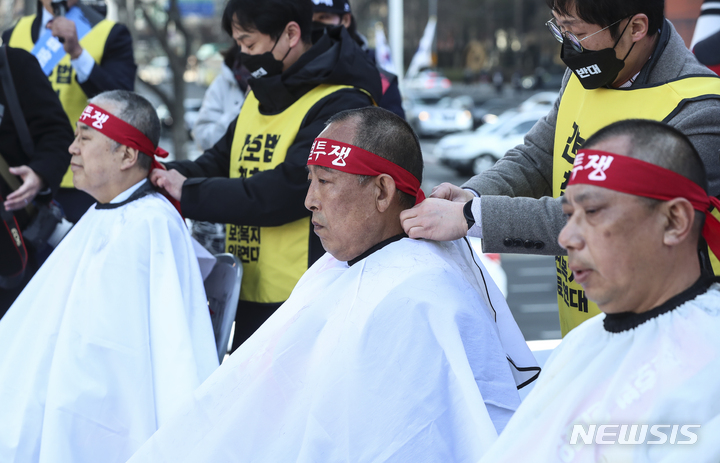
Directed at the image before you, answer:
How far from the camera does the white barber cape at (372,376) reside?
1.93 meters

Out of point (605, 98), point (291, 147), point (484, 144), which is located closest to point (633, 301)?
point (605, 98)

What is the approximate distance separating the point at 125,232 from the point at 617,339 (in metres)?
2.00

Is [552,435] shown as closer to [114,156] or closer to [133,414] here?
[133,414]

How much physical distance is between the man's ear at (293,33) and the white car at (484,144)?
600 inches

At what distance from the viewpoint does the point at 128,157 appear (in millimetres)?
3057

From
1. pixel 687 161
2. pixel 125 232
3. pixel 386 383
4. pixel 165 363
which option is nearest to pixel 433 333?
pixel 386 383

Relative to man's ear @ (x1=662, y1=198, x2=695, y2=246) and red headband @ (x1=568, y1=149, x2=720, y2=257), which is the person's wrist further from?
man's ear @ (x1=662, y1=198, x2=695, y2=246)

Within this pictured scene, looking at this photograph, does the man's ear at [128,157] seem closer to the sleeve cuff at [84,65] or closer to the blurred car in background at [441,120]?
the sleeve cuff at [84,65]

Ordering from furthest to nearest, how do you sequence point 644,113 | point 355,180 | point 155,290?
point 155,290, point 355,180, point 644,113

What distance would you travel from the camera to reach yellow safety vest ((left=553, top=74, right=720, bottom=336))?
6.59 ft

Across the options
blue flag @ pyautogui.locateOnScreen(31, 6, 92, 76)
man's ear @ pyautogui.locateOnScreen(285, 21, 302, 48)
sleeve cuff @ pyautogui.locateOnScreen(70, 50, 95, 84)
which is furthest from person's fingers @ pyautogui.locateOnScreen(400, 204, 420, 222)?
blue flag @ pyautogui.locateOnScreen(31, 6, 92, 76)

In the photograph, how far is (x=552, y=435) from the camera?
1.51 m

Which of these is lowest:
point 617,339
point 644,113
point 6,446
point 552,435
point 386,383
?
point 6,446

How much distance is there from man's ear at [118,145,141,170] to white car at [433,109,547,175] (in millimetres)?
15435
